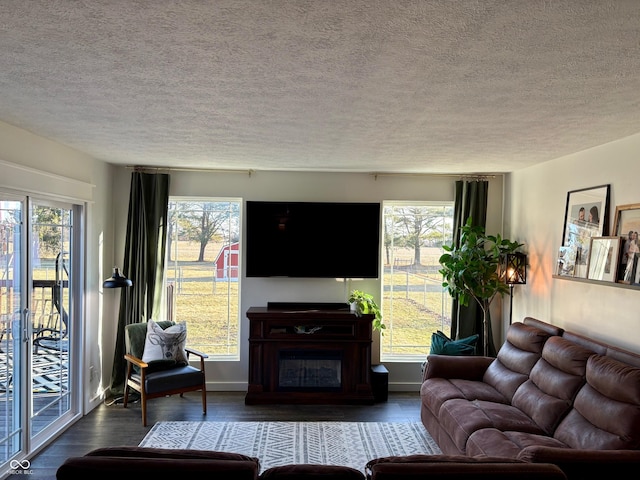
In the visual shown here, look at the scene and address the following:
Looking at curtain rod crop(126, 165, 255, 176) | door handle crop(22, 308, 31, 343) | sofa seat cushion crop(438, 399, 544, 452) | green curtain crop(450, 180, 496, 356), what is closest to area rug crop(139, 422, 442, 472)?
sofa seat cushion crop(438, 399, 544, 452)

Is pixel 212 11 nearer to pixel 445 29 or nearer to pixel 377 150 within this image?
pixel 445 29

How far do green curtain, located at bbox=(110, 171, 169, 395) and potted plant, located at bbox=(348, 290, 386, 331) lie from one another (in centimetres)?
224

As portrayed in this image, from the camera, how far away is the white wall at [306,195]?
545 centimetres

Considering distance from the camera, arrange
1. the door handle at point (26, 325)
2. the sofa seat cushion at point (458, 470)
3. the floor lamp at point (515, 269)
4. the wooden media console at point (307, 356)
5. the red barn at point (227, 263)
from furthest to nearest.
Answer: the red barn at point (227, 263), the wooden media console at point (307, 356), the floor lamp at point (515, 269), the door handle at point (26, 325), the sofa seat cushion at point (458, 470)

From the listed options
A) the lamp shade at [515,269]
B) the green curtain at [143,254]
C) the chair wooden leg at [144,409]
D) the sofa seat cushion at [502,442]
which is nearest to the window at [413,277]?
the lamp shade at [515,269]

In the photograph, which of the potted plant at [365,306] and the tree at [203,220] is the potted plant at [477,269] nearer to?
the potted plant at [365,306]

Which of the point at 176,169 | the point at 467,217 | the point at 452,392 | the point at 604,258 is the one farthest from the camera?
the point at 467,217

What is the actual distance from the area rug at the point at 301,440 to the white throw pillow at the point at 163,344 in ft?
2.16

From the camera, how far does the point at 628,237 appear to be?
11.0ft

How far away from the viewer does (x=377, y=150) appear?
409 centimetres

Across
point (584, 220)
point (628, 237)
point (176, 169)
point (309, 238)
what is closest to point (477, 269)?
point (584, 220)

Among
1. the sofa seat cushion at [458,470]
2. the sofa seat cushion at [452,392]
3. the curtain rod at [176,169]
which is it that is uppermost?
the curtain rod at [176,169]

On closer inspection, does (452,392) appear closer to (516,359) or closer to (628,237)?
(516,359)

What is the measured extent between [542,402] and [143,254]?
13.8 feet
